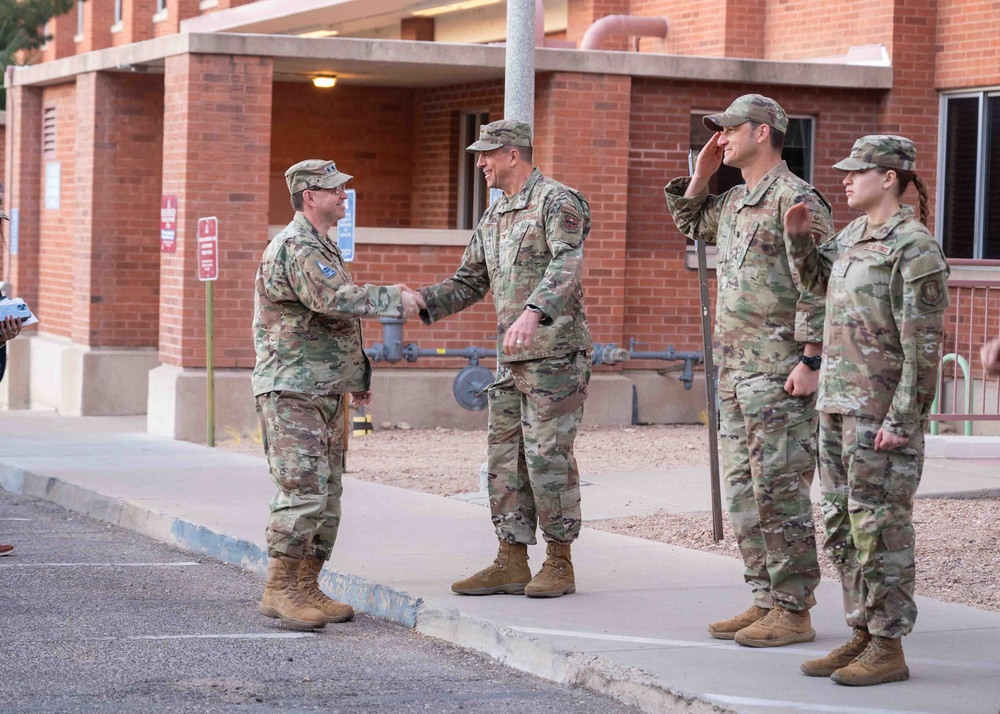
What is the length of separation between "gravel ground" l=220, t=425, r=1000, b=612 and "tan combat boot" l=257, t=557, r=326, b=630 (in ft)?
9.06

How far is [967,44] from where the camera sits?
15367 mm

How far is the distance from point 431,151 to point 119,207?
12.2 feet

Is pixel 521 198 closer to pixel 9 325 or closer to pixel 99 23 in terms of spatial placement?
pixel 9 325

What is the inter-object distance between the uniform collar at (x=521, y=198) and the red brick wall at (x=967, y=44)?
9.13 m

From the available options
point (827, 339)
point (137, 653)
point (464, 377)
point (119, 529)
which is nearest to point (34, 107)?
point (464, 377)

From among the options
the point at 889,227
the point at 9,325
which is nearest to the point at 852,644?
the point at 889,227

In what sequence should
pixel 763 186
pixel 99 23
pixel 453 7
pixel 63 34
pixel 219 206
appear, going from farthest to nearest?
1. pixel 63 34
2. pixel 99 23
3. pixel 453 7
4. pixel 219 206
5. pixel 763 186

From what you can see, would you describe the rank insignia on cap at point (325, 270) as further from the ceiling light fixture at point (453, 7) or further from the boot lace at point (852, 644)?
the ceiling light fixture at point (453, 7)

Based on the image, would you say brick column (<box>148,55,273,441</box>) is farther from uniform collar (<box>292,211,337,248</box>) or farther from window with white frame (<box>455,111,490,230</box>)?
uniform collar (<box>292,211,337,248</box>)

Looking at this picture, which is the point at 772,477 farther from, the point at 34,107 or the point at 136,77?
the point at 34,107

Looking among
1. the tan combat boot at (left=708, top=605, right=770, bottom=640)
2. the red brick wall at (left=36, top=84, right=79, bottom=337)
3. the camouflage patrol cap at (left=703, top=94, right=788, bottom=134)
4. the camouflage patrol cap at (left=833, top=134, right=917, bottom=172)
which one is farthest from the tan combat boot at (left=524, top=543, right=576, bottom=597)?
the red brick wall at (left=36, top=84, right=79, bottom=337)

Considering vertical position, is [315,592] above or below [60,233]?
below

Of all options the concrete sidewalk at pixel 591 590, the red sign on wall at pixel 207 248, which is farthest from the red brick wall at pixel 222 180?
the concrete sidewalk at pixel 591 590

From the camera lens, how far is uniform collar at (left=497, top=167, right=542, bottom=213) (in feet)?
23.5
